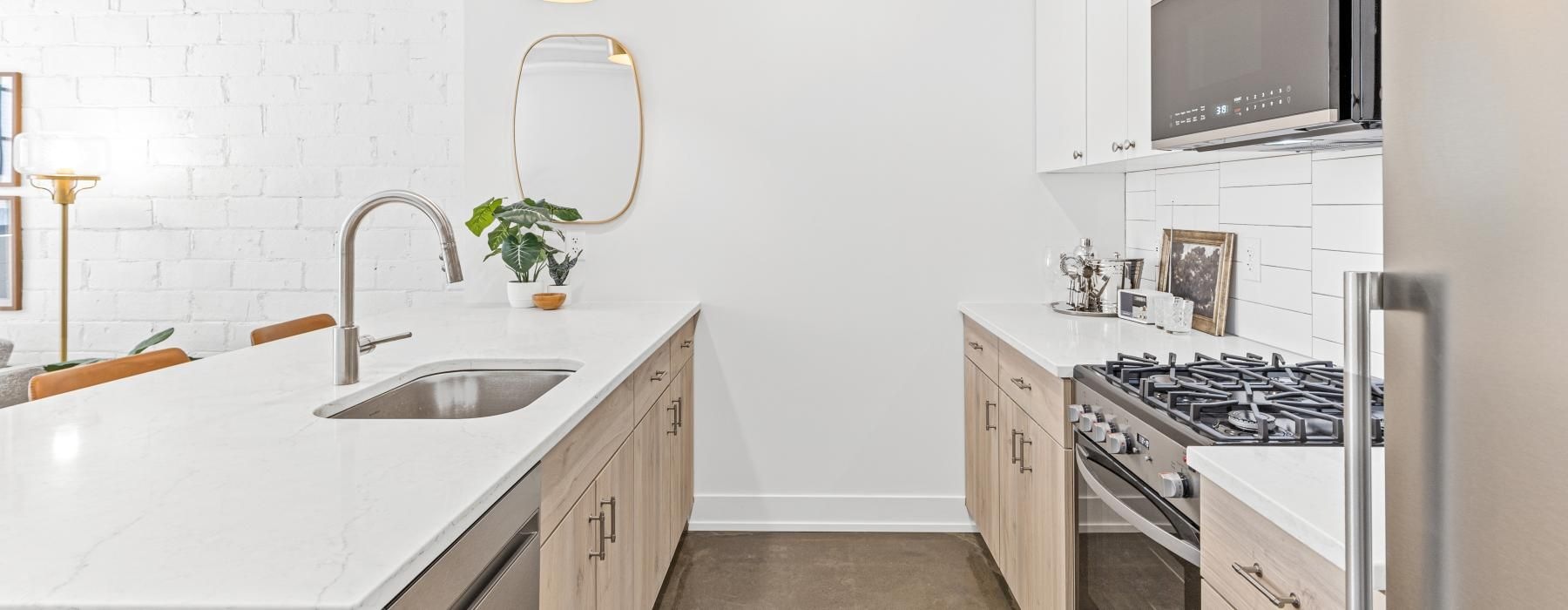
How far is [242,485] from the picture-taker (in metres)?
1.01

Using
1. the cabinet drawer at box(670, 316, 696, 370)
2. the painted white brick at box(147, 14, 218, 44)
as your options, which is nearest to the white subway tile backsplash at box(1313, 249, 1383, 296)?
the cabinet drawer at box(670, 316, 696, 370)

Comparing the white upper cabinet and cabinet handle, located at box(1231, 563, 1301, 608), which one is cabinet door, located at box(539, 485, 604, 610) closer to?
cabinet handle, located at box(1231, 563, 1301, 608)

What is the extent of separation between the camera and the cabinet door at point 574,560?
132cm

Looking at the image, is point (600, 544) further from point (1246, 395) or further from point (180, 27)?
point (180, 27)

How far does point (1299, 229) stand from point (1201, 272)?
452mm

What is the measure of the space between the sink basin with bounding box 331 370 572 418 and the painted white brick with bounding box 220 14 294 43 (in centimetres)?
237

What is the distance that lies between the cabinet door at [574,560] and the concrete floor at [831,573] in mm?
1147

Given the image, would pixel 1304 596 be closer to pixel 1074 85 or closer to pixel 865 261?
pixel 1074 85

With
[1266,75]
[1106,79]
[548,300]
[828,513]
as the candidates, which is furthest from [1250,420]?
[548,300]

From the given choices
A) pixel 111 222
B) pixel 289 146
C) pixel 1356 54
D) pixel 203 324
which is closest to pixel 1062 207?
pixel 1356 54

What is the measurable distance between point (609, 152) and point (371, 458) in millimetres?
2296

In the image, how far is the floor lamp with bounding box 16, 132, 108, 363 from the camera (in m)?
3.32

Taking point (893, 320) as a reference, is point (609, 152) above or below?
above

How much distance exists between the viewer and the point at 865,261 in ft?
10.9
